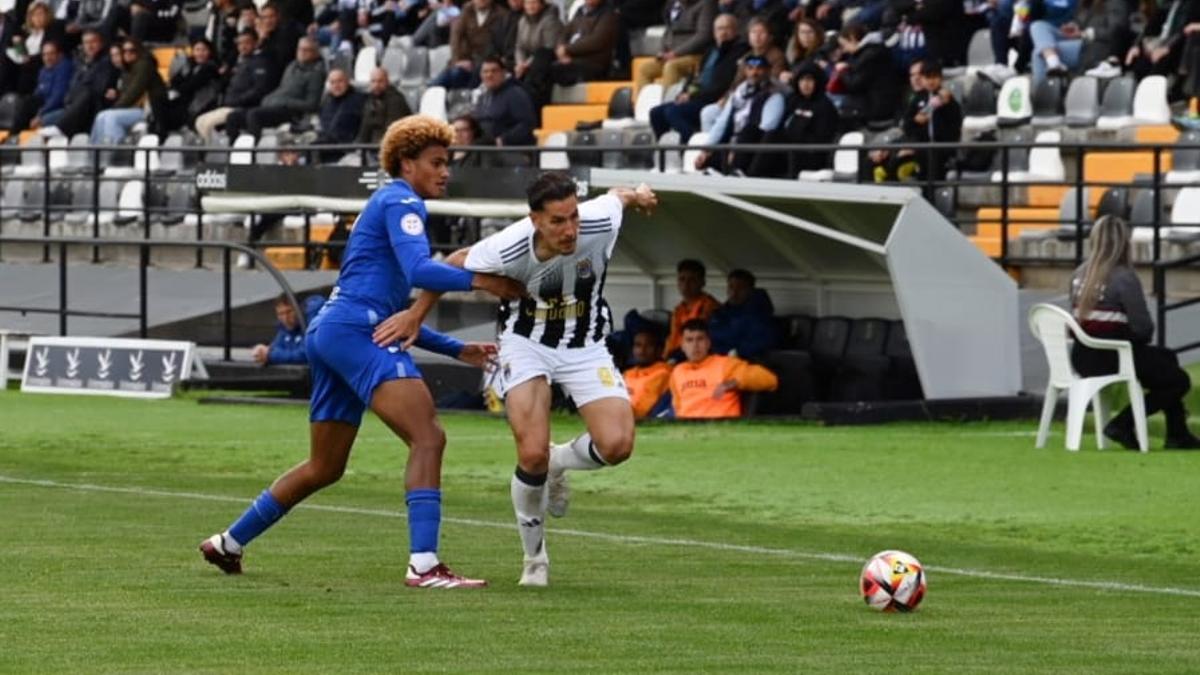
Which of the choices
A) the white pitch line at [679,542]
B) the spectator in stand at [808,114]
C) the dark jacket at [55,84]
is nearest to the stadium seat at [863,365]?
the spectator in stand at [808,114]

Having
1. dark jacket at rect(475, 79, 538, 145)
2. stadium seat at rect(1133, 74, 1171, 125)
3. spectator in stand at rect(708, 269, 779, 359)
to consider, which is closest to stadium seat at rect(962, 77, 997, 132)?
stadium seat at rect(1133, 74, 1171, 125)

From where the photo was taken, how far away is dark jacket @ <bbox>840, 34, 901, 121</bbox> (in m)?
26.4

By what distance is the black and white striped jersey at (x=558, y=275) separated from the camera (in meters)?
10.6

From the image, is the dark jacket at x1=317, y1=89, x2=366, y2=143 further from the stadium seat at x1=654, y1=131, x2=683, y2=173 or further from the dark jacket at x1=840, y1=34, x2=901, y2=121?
the dark jacket at x1=840, y1=34, x2=901, y2=121

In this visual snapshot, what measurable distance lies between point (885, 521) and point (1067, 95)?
40.3ft

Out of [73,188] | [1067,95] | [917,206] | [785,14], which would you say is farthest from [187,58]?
[917,206]

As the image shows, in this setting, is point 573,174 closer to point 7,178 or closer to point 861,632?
point 861,632

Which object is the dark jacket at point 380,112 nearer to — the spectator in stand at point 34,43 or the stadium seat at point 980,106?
the stadium seat at point 980,106

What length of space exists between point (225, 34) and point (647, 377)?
55.1ft

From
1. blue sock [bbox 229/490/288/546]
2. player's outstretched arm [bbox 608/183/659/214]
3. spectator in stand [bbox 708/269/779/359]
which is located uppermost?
player's outstretched arm [bbox 608/183/659/214]

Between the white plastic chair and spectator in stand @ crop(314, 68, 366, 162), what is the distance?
13370 millimetres

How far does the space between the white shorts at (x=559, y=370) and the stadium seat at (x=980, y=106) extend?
1582 cm

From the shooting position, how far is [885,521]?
46.2 ft

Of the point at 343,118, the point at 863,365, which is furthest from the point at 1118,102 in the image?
the point at 343,118
